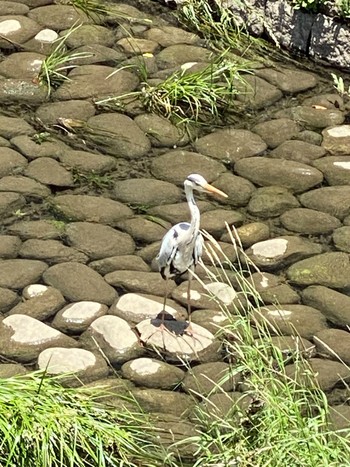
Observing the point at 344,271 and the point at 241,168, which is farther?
the point at 241,168

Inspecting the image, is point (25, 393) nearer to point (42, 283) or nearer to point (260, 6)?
point (42, 283)

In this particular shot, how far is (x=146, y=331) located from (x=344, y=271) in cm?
114

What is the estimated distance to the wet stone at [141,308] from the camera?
5.22 meters

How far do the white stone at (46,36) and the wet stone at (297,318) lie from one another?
3169 millimetres

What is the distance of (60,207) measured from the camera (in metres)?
6.02

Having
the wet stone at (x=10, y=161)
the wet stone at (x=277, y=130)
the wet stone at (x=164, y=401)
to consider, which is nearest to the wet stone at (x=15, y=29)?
the wet stone at (x=10, y=161)

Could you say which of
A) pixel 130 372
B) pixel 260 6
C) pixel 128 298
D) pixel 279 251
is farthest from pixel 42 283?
pixel 260 6

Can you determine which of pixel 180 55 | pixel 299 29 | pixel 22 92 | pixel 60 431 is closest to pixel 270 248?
pixel 60 431

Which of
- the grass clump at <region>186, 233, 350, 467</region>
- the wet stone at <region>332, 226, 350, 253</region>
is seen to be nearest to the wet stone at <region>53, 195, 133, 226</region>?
the wet stone at <region>332, 226, 350, 253</region>

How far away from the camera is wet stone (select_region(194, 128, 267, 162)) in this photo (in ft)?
21.9

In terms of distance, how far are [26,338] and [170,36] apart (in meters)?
3.59

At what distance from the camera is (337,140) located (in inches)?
270

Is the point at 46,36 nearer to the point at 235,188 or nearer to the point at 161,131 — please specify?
the point at 161,131

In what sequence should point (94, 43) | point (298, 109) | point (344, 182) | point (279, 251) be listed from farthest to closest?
point (94, 43)
point (298, 109)
point (344, 182)
point (279, 251)
